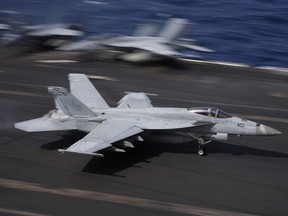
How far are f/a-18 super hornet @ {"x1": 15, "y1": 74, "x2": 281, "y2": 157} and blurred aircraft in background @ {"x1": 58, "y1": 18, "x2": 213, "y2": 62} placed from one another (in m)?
17.4

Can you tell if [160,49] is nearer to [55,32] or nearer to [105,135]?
[55,32]

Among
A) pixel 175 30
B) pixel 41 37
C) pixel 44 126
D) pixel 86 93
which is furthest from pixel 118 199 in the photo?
pixel 41 37

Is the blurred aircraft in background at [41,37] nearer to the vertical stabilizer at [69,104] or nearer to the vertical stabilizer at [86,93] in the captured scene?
the vertical stabilizer at [86,93]

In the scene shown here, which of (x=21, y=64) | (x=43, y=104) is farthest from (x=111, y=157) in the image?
(x=21, y=64)

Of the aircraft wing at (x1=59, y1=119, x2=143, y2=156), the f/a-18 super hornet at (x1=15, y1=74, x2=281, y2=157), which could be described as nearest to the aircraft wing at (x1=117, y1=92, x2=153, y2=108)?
the f/a-18 super hornet at (x1=15, y1=74, x2=281, y2=157)

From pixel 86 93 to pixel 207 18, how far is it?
5263 cm

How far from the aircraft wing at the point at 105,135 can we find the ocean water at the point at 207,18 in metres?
30.4

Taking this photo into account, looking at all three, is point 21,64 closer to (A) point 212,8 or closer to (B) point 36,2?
(B) point 36,2

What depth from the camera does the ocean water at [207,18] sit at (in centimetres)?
6188

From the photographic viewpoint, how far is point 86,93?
30.4 metres

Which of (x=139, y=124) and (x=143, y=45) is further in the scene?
(x=143, y=45)

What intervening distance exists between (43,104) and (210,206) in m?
16.3

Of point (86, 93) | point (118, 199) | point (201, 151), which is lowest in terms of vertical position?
point (118, 199)

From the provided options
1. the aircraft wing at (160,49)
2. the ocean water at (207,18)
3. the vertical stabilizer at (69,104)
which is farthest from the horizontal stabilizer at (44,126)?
the ocean water at (207,18)
